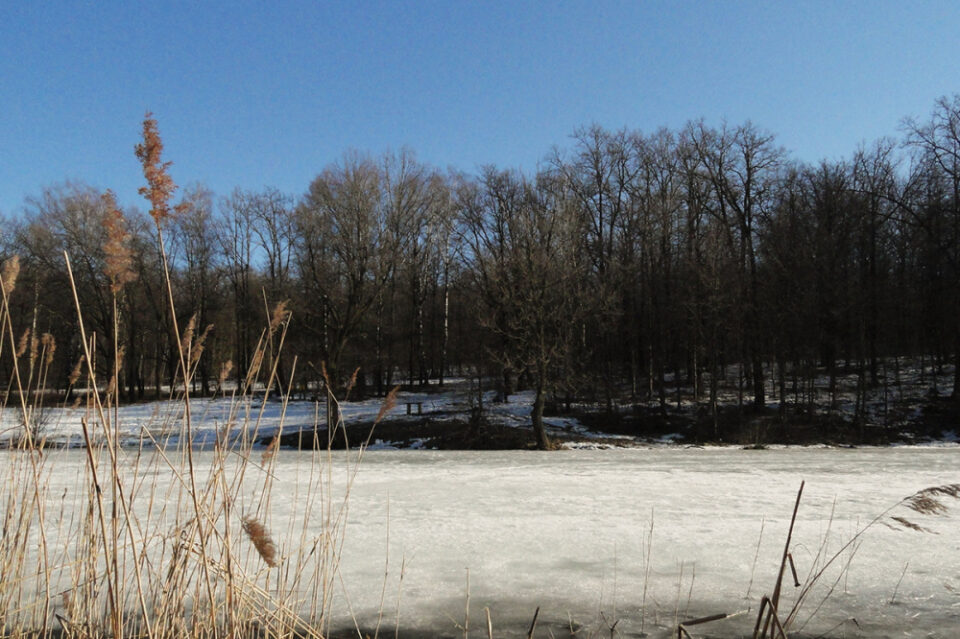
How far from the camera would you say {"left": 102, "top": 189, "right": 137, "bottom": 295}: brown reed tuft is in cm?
144

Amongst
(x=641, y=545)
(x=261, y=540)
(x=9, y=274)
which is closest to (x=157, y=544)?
(x=9, y=274)

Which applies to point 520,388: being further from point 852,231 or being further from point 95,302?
point 95,302

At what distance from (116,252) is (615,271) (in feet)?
88.0

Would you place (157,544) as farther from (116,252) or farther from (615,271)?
(615,271)

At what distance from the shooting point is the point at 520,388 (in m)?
29.0

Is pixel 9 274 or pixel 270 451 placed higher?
pixel 9 274

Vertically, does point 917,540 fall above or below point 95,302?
below

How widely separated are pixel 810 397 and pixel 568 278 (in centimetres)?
940

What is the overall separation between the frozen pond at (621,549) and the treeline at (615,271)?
8886 mm

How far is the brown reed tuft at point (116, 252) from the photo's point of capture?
144cm

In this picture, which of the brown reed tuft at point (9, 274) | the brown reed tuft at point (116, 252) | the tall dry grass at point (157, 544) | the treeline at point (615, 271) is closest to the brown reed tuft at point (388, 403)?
the tall dry grass at point (157, 544)

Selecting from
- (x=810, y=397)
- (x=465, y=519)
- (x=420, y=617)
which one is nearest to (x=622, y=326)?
(x=810, y=397)

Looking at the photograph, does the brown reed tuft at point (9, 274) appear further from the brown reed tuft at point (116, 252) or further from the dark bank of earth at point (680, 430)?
the dark bank of earth at point (680, 430)

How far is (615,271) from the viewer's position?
27438 mm
